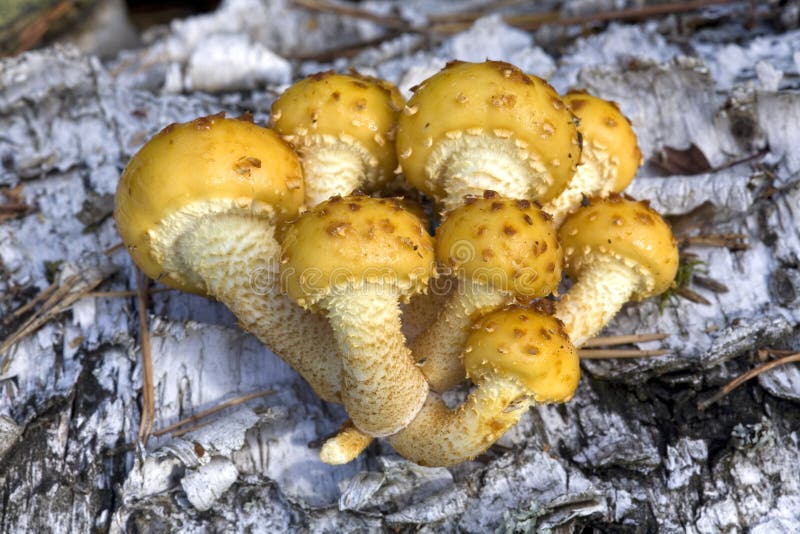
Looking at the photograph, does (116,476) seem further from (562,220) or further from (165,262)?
(562,220)

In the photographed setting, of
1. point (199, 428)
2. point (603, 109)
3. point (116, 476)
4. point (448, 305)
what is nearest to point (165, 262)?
point (199, 428)

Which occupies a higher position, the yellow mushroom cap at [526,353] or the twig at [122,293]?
the yellow mushroom cap at [526,353]

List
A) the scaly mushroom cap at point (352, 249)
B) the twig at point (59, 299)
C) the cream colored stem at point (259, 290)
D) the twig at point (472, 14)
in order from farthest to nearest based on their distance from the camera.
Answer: the twig at point (472, 14) → the twig at point (59, 299) → the cream colored stem at point (259, 290) → the scaly mushroom cap at point (352, 249)

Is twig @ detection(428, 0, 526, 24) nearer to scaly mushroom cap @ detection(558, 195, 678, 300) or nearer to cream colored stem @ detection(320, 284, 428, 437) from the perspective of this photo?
scaly mushroom cap @ detection(558, 195, 678, 300)

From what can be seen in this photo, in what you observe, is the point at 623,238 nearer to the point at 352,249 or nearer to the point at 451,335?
the point at 451,335

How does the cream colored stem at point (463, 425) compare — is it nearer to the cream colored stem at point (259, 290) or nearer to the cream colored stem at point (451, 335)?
the cream colored stem at point (451, 335)

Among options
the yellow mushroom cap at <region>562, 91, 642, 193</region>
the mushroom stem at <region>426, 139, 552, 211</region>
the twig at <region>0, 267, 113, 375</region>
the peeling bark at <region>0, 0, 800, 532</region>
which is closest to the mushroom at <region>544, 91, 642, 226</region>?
the yellow mushroom cap at <region>562, 91, 642, 193</region>

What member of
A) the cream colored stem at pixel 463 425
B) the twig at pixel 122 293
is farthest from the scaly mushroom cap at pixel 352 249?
the twig at pixel 122 293
